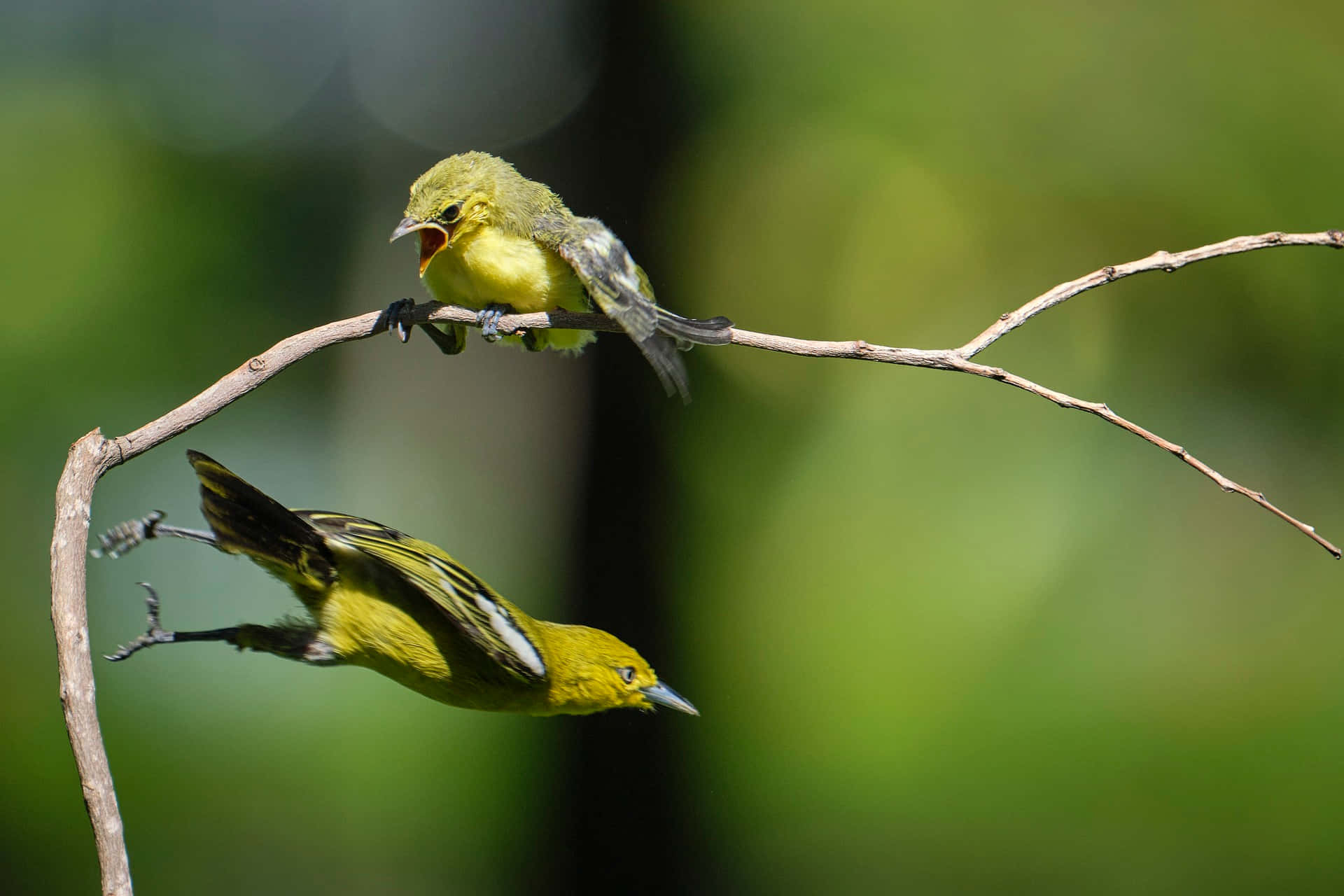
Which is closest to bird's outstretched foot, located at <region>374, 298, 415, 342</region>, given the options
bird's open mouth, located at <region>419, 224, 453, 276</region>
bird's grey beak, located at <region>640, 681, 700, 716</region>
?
bird's open mouth, located at <region>419, 224, 453, 276</region>

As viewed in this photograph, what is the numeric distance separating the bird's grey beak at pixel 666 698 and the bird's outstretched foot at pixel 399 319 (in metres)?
0.39

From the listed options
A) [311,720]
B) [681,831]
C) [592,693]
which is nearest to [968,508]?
[681,831]

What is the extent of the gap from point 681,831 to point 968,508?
195cm

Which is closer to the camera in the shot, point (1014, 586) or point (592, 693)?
point (592, 693)

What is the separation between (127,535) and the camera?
2.48 feet

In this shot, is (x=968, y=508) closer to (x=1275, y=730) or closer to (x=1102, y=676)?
(x=1102, y=676)

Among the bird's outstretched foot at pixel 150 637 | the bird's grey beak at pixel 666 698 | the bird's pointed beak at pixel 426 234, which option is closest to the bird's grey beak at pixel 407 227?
the bird's pointed beak at pixel 426 234

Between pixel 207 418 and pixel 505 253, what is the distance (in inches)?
16.3

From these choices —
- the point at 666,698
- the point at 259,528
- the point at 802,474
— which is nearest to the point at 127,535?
the point at 259,528

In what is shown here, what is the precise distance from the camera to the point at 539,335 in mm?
1155

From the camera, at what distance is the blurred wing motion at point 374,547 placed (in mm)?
728

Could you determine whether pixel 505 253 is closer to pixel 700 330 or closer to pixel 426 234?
pixel 426 234

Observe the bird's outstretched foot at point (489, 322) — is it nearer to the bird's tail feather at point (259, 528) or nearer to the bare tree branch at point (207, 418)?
the bare tree branch at point (207, 418)

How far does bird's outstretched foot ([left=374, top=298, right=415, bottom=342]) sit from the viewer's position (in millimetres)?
838
